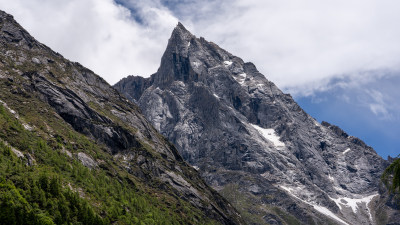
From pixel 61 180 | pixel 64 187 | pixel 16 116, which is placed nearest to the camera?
pixel 64 187

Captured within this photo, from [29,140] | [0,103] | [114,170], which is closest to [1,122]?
[29,140]

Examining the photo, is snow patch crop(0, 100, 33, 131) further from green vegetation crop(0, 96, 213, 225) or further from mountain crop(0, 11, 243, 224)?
green vegetation crop(0, 96, 213, 225)

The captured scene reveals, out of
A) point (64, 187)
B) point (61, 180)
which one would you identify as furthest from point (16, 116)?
point (64, 187)

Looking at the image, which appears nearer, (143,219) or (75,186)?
(75,186)

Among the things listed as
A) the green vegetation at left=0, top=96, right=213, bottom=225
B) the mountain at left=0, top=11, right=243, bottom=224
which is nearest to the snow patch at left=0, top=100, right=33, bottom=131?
the mountain at left=0, top=11, right=243, bottom=224

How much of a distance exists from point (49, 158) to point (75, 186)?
16754 mm

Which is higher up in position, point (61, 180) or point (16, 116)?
point (16, 116)

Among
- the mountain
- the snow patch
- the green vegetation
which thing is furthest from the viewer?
the snow patch

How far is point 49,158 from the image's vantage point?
13812cm

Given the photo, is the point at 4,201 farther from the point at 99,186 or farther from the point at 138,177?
the point at 138,177

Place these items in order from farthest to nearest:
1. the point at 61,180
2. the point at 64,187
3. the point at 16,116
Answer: the point at 16,116 → the point at 61,180 → the point at 64,187

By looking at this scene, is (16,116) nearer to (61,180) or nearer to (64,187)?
(61,180)

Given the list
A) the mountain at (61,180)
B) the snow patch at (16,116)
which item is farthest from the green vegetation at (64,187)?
the snow patch at (16,116)

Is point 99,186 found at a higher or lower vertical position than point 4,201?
higher
